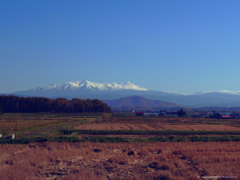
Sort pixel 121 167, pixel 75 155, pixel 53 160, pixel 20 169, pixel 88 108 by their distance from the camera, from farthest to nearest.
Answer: pixel 88 108 < pixel 75 155 < pixel 53 160 < pixel 121 167 < pixel 20 169

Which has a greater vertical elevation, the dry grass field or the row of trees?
the row of trees

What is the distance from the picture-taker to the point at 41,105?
92.5 m

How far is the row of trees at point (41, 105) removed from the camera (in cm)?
8738

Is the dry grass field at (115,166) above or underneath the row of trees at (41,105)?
underneath

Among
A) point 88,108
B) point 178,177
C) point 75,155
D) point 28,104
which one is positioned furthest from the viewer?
point 88,108

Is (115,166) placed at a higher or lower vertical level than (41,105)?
lower

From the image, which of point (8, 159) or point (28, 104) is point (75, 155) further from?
point (28, 104)

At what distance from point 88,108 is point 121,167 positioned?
3652 inches

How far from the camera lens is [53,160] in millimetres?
12242

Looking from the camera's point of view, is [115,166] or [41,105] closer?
[115,166]

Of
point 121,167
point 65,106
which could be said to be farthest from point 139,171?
point 65,106

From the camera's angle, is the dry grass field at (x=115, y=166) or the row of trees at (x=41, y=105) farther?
the row of trees at (x=41, y=105)

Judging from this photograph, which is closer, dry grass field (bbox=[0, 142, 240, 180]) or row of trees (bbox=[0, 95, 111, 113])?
Answer: dry grass field (bbox=[0, 142, 240, 180])

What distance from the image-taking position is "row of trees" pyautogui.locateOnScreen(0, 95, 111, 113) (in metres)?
87.4
